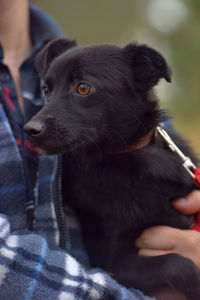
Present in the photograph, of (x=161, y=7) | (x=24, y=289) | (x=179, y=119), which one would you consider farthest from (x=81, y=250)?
(x=161, y=7)

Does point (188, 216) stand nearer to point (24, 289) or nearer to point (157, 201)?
point (157, 201)

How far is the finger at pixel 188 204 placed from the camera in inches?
67.7

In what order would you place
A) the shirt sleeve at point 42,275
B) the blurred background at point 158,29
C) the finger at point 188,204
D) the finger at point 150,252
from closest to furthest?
1. the shirt sleeve at point 42,275
2. the finger at point 150,252
3. the finger at point 188,204
4. the blurred background at point 158,29

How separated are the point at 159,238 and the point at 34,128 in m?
0.74

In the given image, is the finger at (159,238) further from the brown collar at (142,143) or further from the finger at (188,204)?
the brown collar at (142,143)

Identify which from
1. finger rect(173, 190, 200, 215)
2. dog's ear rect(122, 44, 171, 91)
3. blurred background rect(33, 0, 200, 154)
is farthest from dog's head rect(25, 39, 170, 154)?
blurred background rect(33, 0, 200, 154)

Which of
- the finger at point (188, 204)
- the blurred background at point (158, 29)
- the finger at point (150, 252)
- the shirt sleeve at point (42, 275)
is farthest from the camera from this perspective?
the blurred background at point (158, 29)

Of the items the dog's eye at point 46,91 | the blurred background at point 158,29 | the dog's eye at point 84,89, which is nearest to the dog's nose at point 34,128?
the dog's eye at point 84,89

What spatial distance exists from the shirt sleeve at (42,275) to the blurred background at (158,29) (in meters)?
7.83

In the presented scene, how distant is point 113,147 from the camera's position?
1767mm

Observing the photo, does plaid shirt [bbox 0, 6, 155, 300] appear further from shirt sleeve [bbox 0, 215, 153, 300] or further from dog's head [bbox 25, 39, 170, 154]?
dog's head [bbox 25, 39, 170, 154]

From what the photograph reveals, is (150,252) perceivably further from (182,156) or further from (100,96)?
(100,96)

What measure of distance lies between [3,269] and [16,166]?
0.62 m

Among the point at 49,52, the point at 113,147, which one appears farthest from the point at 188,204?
the point at 49,52
